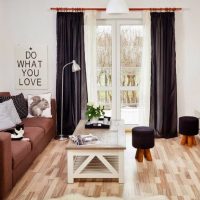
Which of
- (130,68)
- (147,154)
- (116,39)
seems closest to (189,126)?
(147,154)

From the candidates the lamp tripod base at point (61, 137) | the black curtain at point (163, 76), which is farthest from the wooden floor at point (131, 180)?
the black curtain at point (163, 76)

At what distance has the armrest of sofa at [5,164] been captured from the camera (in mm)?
4074

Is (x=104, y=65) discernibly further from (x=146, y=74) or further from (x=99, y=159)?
(x=99, y=159)

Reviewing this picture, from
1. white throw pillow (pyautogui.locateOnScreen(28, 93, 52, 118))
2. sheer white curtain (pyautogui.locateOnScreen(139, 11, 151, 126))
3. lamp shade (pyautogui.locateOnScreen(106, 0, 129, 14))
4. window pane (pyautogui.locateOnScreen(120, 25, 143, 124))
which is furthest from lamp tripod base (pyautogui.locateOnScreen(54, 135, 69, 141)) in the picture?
lamp shade (pyautogui.locateOnScreen(106, 0, 129, 14))

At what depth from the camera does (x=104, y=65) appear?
724 cm

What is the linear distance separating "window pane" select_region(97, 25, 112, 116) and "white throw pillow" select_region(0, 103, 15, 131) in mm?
2149

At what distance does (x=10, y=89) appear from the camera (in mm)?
7262

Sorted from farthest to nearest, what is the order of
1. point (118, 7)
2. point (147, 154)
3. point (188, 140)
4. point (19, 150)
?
point (188, 140), point (147, 154), point (118, 7), point (19, 150)

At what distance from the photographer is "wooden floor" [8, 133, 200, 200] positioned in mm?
4312

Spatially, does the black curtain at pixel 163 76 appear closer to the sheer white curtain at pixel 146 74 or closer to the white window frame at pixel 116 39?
the sheer white curtain at pixel 146 74

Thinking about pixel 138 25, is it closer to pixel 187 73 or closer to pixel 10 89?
pixel 187 73

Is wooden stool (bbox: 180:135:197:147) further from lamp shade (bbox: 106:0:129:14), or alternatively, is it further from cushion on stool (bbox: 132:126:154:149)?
lamp shade (bbox: 106:0:129:14)

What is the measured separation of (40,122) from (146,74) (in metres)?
2.04

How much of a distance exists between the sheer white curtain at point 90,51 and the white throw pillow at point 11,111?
1605 millimetres
